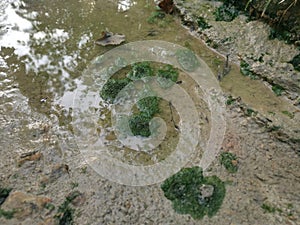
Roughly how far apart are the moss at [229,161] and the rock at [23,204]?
4.43 ft

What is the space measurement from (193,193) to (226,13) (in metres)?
2.25

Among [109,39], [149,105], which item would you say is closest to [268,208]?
[149,105]

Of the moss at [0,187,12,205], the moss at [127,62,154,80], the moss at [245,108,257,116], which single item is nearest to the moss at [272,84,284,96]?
the moss at [245,108,257,116]

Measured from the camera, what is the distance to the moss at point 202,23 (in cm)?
372

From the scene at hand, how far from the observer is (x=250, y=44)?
343cm

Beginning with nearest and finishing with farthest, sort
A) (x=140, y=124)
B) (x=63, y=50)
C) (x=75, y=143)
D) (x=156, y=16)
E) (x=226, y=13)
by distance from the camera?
1. (x=75, y=143)
2. (x=140, y=124)
3. (x=63, y=50)
4. (x=226, y=13)
5. (x=156, y=16)

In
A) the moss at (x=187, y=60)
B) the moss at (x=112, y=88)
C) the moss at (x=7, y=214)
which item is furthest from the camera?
the moss at (x=187, y=60)

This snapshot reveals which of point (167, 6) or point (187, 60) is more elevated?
point (167, 6)

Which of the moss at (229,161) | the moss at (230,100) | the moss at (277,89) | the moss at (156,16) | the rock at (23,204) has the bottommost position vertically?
the rock at (23,204)

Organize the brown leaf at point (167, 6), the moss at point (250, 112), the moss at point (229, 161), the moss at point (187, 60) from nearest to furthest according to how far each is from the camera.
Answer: the moss at point (229, 161) < the moss at point (250, 112) < the moss at point (187, 60) < the brown leaf at point (167, 6)

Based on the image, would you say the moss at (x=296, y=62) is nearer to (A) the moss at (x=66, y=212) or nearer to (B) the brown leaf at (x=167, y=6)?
(B) the brown leaf at (x=167, y=6)

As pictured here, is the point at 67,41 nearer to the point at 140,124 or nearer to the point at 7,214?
the point at 140,124

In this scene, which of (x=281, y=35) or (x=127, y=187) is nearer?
(x=127, y=187)

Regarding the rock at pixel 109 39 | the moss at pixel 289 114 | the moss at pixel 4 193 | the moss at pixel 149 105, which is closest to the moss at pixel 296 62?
the moss at pixel 289 114
